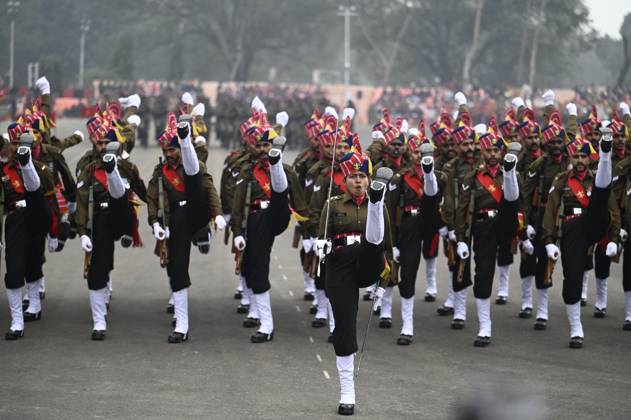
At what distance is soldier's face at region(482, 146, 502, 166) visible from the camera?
13.3 metres

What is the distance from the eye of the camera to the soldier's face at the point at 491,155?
13328 millimetres

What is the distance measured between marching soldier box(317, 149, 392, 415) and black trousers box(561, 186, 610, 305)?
10.1 feet

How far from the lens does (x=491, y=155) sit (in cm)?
1336

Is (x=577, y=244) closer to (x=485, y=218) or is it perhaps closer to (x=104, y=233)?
(x=485, y=218)

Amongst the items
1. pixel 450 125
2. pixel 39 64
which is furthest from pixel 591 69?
pixel 450 125

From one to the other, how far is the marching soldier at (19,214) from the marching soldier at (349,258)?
3675 mm

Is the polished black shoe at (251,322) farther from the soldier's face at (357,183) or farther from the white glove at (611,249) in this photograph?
the soldier's face at (357,183)

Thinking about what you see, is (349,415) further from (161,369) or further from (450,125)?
(450,125)

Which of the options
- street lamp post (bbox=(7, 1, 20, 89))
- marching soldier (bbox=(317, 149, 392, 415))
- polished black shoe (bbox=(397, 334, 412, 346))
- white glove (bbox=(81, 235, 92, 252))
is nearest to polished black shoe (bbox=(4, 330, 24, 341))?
white glove (bbox=(81, 235, 92, 252))

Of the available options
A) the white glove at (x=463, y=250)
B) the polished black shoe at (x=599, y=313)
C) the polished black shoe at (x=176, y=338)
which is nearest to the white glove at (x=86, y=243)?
the polished black shoe at (x=176, y=338)

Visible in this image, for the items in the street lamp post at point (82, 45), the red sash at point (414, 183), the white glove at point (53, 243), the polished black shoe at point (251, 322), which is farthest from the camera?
the street lamp post at point (82, 45)

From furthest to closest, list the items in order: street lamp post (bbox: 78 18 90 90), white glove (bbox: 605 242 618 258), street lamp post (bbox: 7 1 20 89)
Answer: street lamp post (bbox: 78 18 90 90)
street lamp post (bbox: 7 1 20 89)
white glove (bbox: 605 242 618 258)

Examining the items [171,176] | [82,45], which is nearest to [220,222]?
[171,176]

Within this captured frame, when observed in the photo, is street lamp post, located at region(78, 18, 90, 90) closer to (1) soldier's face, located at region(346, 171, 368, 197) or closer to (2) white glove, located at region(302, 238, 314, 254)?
(2) white glove, located at region(302, 238, 314, 254)
